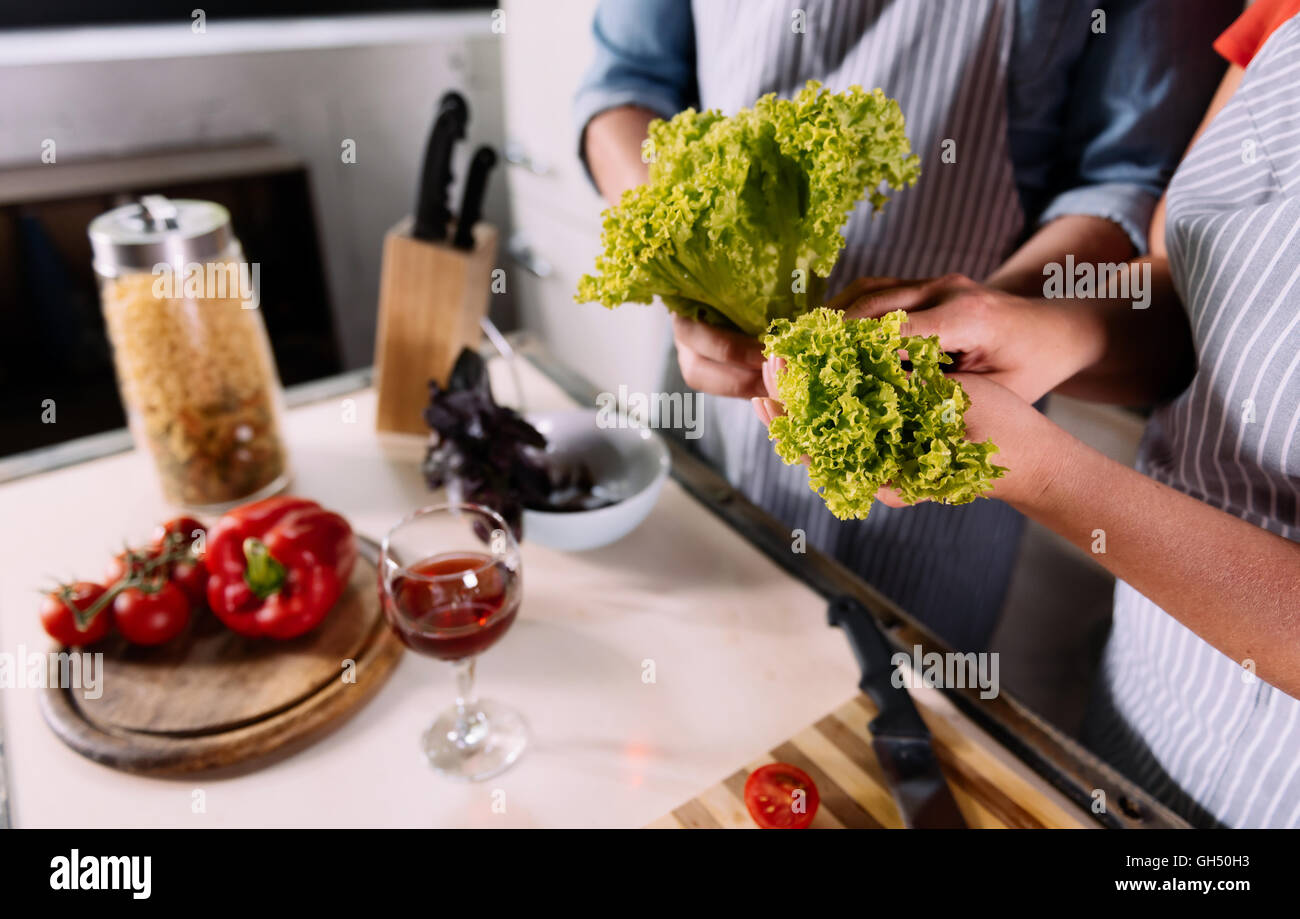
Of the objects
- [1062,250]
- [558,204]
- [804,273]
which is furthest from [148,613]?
[558,204]

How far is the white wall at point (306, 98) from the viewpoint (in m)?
2.37

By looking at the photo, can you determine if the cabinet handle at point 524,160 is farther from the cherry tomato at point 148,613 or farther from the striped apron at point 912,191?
the cherry tomato at point 148,613

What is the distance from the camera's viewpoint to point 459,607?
33.6 inches

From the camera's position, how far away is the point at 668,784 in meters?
0.87

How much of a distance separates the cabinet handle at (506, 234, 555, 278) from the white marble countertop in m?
1.75

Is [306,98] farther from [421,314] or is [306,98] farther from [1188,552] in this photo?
[1188,552]

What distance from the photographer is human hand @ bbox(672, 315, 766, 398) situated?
832 millimetres

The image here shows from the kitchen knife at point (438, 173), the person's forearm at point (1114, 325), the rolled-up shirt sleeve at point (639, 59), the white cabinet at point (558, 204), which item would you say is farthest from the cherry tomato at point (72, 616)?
the white cabinet at point (558, 204)

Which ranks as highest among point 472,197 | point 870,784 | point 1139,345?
point 472,197

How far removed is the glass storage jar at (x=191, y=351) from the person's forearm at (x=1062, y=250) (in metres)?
0.93

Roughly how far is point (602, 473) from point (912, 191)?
0.54m

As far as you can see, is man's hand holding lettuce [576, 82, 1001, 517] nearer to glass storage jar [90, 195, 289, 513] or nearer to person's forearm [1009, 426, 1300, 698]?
person's forearm [1009, 426, 1300, 698]
